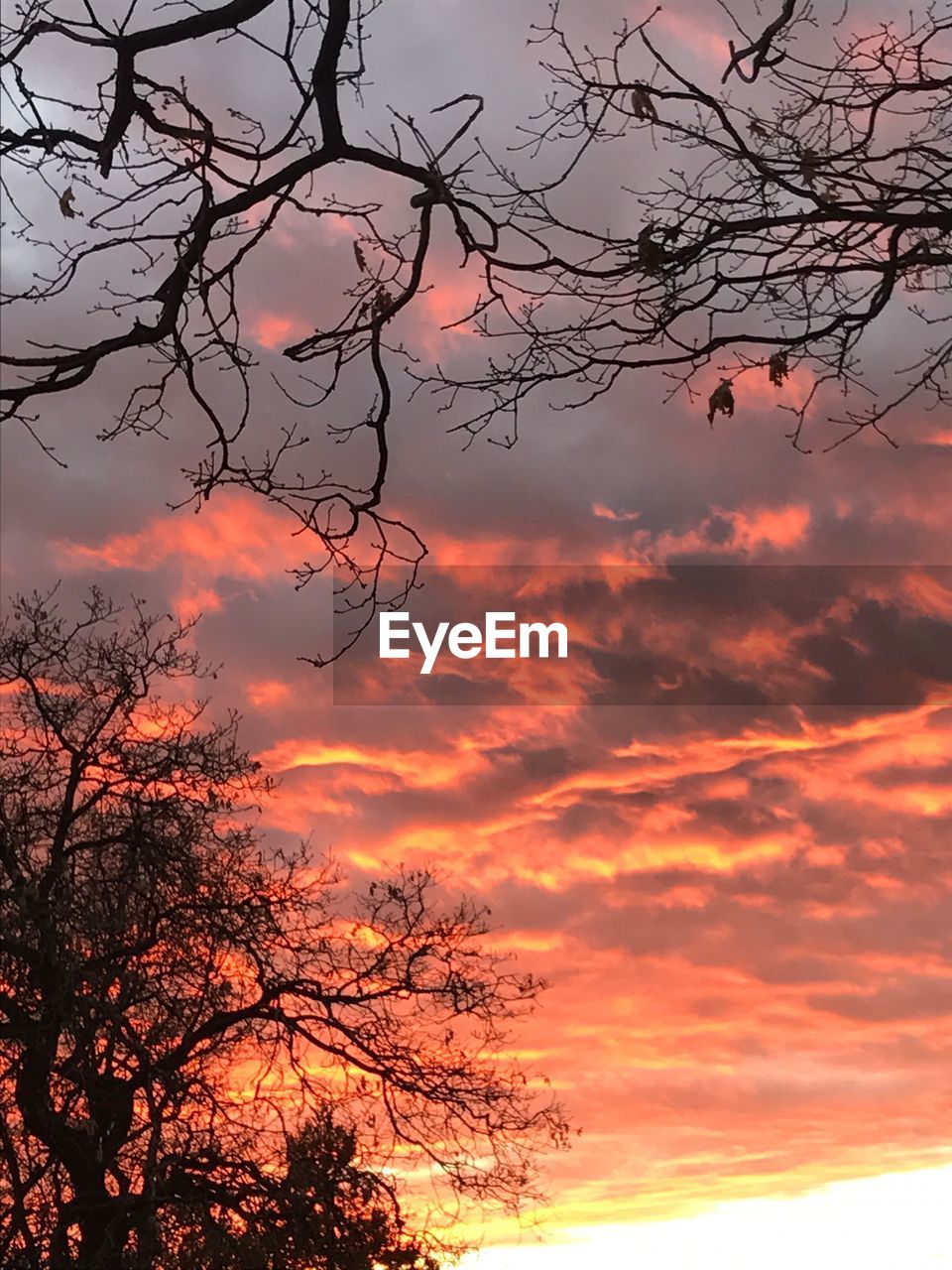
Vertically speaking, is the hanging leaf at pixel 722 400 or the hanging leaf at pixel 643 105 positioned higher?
the hanging leaf at pixel 643 105

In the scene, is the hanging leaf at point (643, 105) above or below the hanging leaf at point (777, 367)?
above

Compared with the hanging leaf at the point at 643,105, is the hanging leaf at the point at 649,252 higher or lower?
lower

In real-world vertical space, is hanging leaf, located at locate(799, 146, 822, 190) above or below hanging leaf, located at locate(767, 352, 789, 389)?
above

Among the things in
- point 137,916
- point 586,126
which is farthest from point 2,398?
point 137,916

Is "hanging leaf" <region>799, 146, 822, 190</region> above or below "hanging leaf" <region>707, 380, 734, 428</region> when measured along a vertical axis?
above

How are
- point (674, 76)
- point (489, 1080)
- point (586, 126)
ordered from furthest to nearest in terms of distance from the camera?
point (489, 1080), point (586, 126), point (674, 76)

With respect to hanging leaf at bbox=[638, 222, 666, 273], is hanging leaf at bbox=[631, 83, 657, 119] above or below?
above

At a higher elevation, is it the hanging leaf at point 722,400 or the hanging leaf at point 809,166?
the hanging leaf at point 809,166

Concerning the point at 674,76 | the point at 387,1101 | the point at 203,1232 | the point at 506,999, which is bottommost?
the point at 203,1232

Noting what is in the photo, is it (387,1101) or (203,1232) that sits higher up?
(387,1101)

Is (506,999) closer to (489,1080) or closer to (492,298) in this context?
(489,1080)

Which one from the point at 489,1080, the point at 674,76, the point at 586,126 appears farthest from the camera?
the point at 489,1080

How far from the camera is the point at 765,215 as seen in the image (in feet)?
18.4

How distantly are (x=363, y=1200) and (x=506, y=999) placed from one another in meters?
2.32
